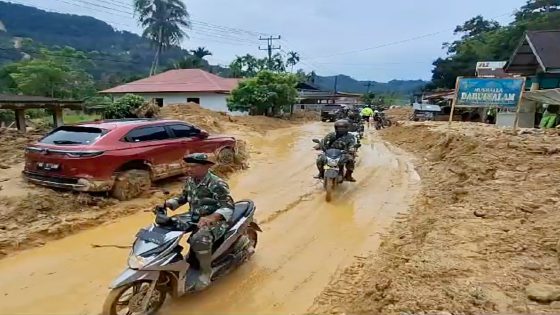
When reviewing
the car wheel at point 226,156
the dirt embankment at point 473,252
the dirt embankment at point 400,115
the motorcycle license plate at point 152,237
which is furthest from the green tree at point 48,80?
the motorcycle license plate at point 152,237

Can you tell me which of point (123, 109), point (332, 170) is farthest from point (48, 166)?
point (123, 109)

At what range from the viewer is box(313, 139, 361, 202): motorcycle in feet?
29.2

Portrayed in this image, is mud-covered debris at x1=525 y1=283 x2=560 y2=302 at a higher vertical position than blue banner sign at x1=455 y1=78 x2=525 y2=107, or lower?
lower

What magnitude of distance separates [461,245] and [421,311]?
194 centimetres

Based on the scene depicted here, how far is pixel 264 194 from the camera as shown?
369 inches

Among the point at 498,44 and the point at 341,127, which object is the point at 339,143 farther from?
the point at 498,44

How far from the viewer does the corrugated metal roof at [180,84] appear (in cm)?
3594

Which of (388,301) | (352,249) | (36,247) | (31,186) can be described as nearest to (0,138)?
(31,186)

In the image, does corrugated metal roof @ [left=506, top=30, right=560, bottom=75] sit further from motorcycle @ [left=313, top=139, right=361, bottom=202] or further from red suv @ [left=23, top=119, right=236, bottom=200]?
red suv @ [left=23, top=119, right=236, bottom=200]

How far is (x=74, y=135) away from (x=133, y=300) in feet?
15.8

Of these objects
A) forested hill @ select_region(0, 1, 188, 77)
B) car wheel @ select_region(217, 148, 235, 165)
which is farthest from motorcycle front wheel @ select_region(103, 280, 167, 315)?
forested hill @ select_region(0, 1, 188, 77)

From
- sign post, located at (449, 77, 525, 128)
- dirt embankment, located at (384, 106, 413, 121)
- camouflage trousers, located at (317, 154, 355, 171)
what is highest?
sign post, located at (449, 77, 525, 128)

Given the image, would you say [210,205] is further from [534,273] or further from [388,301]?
[534,273]

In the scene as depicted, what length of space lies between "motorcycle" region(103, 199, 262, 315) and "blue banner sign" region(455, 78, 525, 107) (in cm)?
1342
